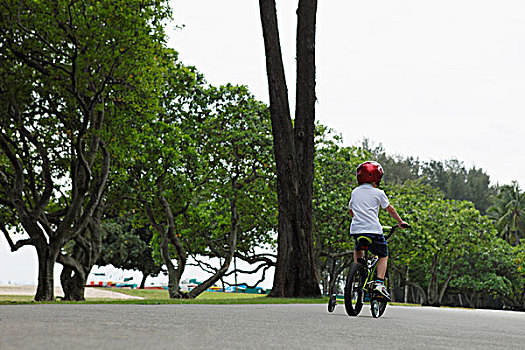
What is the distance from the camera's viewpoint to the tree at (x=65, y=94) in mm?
15641

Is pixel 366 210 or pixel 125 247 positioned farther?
pixel 125 247

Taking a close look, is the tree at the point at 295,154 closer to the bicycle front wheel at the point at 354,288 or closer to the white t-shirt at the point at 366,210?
the bicycle front wheel at the point at 354,288

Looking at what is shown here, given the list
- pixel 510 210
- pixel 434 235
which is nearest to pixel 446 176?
pixel 510 210

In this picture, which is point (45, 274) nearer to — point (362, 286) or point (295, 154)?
point (295, 154)

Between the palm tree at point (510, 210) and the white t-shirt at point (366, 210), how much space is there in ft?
197

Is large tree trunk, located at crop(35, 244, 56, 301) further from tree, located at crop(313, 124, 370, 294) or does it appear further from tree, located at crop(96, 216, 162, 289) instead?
tree, located at crop(96, 216, 162, 289)

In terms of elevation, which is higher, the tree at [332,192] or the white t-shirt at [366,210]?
the tree at [332,192]

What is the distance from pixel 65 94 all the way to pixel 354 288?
13766 millimetres

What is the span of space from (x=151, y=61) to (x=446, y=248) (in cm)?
2781

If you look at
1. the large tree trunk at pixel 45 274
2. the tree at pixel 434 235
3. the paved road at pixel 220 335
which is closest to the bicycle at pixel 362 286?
the paved road at pixel 220 335

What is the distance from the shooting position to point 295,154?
44.7ft

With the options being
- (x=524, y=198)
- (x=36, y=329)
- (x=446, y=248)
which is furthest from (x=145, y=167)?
(x=524, y=198)

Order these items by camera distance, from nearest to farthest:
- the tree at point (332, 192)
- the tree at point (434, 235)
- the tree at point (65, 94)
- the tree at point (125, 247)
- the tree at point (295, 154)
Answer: the tree at point (295, 154) → the tree at point (65, 94) → the tree at point (332, 192) → the tree at point (434, 235) → the tree at point (125, 247)

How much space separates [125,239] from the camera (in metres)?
Result: 44.8
